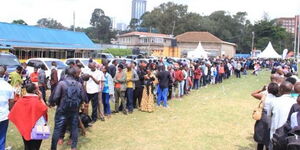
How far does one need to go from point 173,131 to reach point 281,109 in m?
3.90

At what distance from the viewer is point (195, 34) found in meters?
72.4

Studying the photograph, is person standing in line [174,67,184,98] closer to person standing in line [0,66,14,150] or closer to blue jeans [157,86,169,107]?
blue jeans [157,86,169,107]

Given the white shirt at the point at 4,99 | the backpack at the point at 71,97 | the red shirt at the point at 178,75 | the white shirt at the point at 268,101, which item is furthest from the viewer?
the red shirt at the point at 178,75

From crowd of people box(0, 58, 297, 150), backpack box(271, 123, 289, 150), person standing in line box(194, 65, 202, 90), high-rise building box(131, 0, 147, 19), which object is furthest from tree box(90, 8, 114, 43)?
backpack box(271, 123, 289, 150)

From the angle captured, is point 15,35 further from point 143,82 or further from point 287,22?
point 287,22

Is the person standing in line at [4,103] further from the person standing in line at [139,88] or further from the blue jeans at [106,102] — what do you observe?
the person standing in line at [139,88]

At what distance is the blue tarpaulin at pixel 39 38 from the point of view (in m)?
27.6

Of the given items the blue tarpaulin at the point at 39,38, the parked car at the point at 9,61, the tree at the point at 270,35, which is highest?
the tree at the point at 270,35

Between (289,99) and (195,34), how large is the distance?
69.1 m

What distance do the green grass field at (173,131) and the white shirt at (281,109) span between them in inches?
96.5

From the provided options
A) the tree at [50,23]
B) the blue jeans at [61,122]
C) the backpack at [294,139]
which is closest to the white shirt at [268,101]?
the backpack at [294,139]

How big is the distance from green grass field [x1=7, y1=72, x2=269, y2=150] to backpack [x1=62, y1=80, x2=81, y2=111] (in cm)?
126

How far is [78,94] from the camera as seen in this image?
5832 mm

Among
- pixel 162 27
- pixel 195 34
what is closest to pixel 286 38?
pixel 195 34
